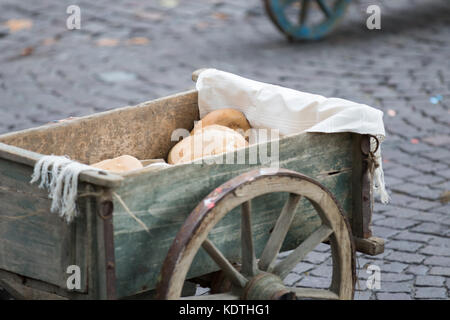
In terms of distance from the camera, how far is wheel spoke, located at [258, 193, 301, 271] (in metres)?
2.67

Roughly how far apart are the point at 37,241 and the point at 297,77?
4.03 metres

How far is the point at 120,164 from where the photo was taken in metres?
2.87

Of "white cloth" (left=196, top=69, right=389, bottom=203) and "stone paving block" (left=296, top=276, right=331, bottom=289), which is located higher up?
"white cloth" (left=196, top=69, right=389, bottom=203)

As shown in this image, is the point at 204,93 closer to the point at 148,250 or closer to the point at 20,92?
the point at 148,250

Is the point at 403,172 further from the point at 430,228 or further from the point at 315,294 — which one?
the point at 315,294

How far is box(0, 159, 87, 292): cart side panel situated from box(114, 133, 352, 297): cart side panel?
0.45ft

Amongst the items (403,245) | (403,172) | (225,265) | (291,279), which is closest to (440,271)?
(403,245)

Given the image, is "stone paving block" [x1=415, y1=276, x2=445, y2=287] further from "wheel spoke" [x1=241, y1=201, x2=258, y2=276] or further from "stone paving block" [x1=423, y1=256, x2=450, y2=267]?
"wheel spoke" [x1=241, y1=201, x2=258, y2=276]

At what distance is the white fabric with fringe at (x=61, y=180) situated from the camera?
2.30 meters

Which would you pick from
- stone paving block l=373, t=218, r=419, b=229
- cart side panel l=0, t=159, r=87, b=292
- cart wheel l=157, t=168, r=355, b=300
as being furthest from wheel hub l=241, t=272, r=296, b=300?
stone paving block l=373, t=218, r=419, b=229

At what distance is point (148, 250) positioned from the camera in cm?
246

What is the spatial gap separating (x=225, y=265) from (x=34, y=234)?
59 centimetres
